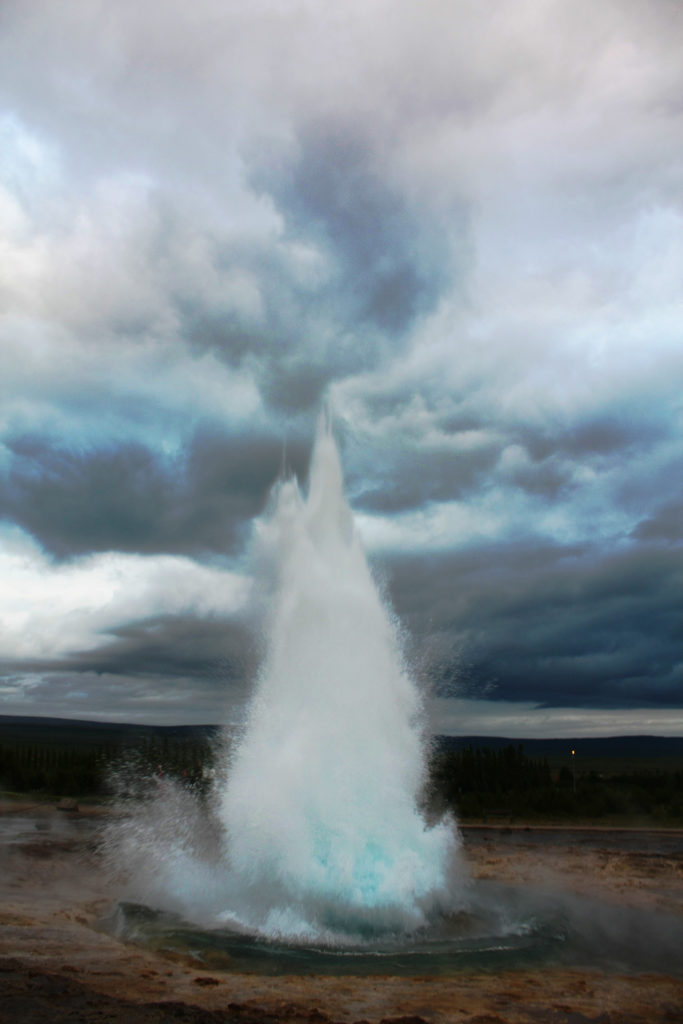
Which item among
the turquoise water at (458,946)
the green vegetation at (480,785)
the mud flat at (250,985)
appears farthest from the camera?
the green vegetation at (480,785)

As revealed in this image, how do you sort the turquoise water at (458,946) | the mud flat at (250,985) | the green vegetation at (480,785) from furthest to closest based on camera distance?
the green vegetation at (480,785) → the turquoise water at (458,946) → the mud flat at (250,985)

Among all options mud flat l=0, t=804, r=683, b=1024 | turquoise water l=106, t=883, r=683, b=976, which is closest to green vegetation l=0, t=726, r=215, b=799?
mud flat l=0, t=804, r=683, b=1024

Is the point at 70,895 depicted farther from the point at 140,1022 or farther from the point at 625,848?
the point at 625,848

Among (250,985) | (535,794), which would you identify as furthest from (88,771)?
(250,985)

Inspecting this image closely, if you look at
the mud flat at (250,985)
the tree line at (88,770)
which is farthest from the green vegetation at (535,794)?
the mud flat at (250,985)

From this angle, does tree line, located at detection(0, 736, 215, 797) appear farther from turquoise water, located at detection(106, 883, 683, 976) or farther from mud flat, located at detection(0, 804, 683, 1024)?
turquoise water, located at detection(106, 883, 683, 976)

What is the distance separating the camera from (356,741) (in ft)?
53.3

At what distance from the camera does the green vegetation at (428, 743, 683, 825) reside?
4606 cm

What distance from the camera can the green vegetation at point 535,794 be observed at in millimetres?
46062

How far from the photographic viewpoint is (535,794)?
51312mm

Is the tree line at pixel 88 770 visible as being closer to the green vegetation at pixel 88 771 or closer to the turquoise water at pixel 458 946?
the green vegetation at pixel 88 771

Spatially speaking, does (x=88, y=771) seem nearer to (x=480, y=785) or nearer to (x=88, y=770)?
(x=88, y=770)

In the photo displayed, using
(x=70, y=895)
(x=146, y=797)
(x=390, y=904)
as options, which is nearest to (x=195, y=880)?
(x=70, y=895)

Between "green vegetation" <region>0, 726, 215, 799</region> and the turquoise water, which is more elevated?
"green vegetation" <region>0, 726, 215, 799</region>
